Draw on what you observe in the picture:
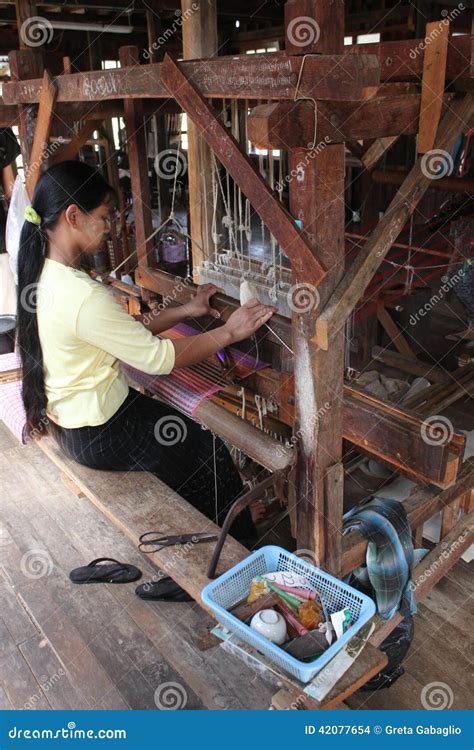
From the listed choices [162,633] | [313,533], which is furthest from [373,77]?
[162,633]

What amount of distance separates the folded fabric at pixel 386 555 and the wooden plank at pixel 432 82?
119cm

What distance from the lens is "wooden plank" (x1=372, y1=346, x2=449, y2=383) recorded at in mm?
3807

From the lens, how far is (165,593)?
2594 mm

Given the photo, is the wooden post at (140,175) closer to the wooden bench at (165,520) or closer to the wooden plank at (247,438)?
the wooden bench at (165,520)

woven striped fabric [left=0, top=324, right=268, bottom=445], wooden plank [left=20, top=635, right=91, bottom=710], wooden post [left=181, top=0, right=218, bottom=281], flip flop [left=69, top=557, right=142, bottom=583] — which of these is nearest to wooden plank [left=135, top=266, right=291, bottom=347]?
woven striped fabric [left=0, top=324, right=268, bottom=445]

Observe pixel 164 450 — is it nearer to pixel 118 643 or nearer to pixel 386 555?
pixel 118 643

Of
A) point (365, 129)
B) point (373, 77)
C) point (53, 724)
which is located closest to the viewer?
point (373, 77)

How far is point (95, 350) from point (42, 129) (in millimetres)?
1281

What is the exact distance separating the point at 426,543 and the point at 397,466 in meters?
0.89

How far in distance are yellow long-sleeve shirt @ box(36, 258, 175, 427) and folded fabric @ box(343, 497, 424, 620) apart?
2.81 ft

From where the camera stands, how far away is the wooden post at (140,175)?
311 cm

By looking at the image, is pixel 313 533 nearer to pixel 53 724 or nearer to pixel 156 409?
pixel 156 409

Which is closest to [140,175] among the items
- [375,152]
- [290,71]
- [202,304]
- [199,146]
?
[199,146]

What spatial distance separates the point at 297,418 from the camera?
6.46 feet
